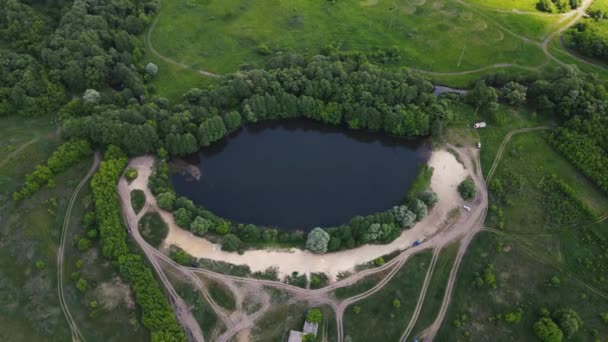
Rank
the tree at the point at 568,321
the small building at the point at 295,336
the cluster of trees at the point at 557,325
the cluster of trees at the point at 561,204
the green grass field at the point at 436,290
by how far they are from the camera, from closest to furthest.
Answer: the cluster of trees at the point at 557,325, the tree at the point at 568,321, the small building at the point at 295,336, the green grass field at the point at 436,290, the cluster of trees at the point at 561,204

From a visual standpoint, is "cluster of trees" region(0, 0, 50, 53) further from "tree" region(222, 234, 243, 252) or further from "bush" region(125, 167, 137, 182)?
"tree" region(222, 234, 243, 252)

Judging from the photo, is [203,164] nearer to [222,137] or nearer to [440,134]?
[222,137]

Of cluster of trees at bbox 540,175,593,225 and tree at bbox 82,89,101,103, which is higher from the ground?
tree at bbox 82,89,101,103

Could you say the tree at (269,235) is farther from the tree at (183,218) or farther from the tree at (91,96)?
the tree at (91,96)

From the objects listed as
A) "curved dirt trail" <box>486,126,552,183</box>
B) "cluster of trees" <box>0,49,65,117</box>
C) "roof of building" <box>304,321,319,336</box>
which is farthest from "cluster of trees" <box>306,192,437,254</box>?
"cluster of trees" <box>0,49,65,117</box>

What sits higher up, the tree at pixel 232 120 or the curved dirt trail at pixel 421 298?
the tree at pixel 232 120

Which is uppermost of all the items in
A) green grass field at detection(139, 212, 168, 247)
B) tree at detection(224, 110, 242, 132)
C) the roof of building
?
tree at detection(224, 110, 242, 132)

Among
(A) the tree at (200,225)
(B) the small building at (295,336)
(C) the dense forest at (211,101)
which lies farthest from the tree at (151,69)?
(B) the small building at (295,336)
